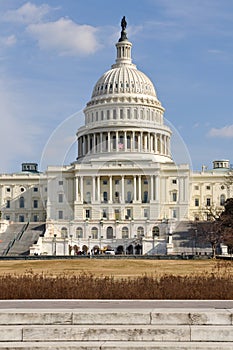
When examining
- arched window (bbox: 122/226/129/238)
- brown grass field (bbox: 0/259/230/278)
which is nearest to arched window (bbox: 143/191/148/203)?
arched window (bbox: 122/226/129/238)

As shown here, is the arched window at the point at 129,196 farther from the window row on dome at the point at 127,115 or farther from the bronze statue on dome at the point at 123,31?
the bronze statue on dome at the point at 123,31

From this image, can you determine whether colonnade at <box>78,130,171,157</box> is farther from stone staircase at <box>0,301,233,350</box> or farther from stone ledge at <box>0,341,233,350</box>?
stone ledge at <box>0,341,233,350</box>

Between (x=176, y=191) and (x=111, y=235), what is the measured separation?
27036mm

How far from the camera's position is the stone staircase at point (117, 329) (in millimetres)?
18078

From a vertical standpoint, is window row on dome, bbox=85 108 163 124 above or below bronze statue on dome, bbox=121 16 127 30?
below

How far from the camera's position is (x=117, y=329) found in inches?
727

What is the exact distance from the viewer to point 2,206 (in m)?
154

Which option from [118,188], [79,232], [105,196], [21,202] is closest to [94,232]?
[79,232]

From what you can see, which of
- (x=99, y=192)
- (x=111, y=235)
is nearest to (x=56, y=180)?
(x=99, y=192)

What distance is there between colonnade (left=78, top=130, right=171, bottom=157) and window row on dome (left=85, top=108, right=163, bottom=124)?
372 cm

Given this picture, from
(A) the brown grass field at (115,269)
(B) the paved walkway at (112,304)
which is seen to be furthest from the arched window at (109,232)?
(B) the paved walkway at (112,304)

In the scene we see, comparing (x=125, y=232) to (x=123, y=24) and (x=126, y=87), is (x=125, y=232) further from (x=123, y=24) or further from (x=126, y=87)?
(x=123, y=24)

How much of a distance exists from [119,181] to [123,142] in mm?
12028

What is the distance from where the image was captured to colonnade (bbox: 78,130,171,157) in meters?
151
